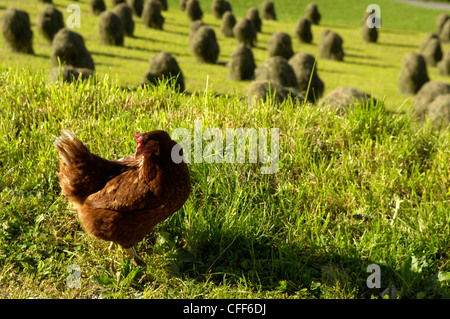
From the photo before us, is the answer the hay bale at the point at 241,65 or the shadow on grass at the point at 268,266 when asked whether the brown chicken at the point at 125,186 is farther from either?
the hay bale at the point at 241,65

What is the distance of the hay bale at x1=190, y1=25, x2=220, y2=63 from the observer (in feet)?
44.9

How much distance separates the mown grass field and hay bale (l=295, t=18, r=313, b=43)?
14.9m

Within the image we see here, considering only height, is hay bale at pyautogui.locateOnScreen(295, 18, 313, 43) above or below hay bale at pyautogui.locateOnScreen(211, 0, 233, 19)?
below

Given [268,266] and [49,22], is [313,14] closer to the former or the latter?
[49,22]

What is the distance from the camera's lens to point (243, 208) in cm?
338

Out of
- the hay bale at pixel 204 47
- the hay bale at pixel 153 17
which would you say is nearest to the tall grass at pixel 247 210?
the hay bale at pixel 204 47

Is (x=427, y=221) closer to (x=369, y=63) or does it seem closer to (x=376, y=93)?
(x=376, y=93)

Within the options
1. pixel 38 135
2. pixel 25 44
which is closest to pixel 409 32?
pixel 25 44

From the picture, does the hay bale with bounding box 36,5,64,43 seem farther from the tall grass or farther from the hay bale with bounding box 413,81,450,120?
the tall grass

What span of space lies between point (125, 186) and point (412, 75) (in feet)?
39.4

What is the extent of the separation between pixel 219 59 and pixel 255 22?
5.48 m

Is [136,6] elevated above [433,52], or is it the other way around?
[136,6]

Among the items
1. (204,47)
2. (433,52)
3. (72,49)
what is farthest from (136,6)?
(433,52)

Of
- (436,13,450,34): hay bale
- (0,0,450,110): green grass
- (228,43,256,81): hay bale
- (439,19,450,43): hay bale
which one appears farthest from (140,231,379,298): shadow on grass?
(436,13,450,34): hay bale
